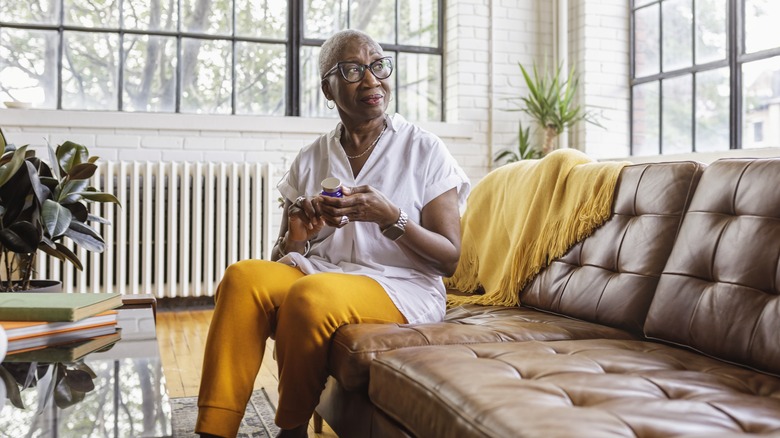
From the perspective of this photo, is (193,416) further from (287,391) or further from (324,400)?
(287,391)

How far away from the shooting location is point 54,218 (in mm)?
2107

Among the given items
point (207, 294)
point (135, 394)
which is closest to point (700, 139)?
point (207, 294)

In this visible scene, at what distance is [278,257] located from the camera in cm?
221

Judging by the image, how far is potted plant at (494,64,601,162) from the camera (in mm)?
4938

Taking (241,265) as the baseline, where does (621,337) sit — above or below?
below

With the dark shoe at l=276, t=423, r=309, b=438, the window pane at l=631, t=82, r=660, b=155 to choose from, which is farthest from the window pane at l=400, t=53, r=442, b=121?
the dark shoe at l=276, t=423, r=309, b=438

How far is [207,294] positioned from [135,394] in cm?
341

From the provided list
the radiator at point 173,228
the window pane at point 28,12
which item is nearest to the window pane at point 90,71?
the window pane at point 28,12

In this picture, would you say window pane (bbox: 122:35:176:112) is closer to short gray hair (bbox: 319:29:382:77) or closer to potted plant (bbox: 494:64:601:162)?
potted plant (bbox: 494:64:601:162)

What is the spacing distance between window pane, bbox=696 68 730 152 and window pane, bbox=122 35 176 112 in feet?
10.4

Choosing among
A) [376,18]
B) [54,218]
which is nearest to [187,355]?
[54,218]

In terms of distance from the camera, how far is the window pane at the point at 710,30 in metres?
4.37

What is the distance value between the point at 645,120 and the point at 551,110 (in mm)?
645

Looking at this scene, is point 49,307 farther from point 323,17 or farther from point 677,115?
point 677,115
